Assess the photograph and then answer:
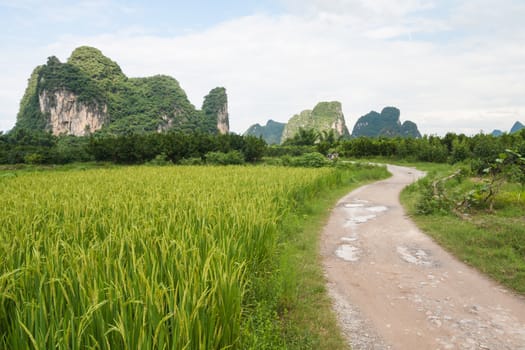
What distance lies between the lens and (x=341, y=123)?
106 metres

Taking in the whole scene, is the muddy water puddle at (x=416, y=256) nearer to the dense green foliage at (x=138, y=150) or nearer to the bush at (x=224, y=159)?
the bush at (x=224, y=159)

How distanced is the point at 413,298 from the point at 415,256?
5.66ft

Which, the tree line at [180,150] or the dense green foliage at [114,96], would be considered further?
the dense green foliage at [114,96]

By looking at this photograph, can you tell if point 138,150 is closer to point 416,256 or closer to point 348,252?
point 348,252

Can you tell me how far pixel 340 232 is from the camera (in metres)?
6.95

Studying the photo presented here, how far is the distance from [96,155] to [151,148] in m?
5.63

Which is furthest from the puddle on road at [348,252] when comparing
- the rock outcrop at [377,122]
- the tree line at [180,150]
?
the rock outcrop at [377,122]

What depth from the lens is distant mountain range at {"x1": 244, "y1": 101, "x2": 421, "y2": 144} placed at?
103312mm

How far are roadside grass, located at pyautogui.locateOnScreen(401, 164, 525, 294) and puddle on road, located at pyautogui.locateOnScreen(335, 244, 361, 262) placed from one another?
1.67m

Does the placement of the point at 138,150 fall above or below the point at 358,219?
above

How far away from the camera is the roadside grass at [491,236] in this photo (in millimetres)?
4586

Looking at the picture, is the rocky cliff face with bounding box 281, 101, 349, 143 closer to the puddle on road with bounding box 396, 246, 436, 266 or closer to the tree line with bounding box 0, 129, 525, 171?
the tree line with bounding box 0, 129, 525, 171

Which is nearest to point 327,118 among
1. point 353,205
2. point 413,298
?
point 353,205

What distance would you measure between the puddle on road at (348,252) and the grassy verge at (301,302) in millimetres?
396
